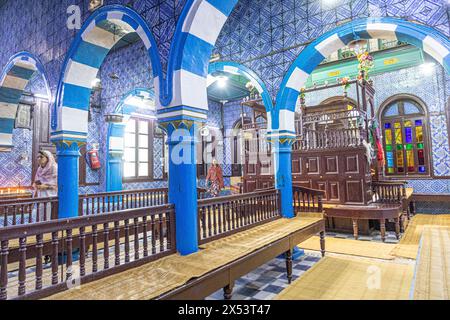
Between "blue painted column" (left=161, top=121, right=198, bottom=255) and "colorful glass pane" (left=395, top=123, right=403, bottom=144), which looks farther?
"colorful glass pane" (left=395, top=123, right=403, bottom=144)

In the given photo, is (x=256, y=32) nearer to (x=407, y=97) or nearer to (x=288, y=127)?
(x=288, y=127)

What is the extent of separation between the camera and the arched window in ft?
31.6

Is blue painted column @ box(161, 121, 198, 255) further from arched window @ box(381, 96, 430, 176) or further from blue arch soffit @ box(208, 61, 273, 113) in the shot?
arched window @ box(381, 96, 430, 176)

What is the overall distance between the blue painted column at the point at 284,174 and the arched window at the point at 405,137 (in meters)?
6.51

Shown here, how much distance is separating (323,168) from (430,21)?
400cm

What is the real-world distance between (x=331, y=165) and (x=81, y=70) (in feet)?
20.5

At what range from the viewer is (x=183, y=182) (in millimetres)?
3383

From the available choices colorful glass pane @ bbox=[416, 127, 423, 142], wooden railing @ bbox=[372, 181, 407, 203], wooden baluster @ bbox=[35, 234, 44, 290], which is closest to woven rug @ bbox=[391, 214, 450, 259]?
wooden railing @ bbox=[372, 181, 407, 203]

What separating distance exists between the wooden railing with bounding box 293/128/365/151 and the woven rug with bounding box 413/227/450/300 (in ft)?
9.26

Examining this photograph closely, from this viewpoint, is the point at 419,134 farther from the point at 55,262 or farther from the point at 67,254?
the point at 55,262

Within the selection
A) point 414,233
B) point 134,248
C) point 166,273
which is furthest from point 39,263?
point 414,233
